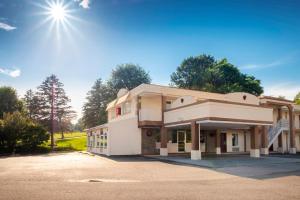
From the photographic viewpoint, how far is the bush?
32375 mm

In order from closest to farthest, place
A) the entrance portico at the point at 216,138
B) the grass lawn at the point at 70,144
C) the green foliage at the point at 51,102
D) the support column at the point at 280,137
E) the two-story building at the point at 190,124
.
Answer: the two-story building at the point at 190,124 → the entrance portico at the point at 216,138 → the support column at the point at 280,137 → the grass lawn at the point at 70,144 → the green foliage at the point at 51,102

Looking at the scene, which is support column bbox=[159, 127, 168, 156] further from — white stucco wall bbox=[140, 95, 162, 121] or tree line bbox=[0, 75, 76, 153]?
tree line bbox=[0, 75, 76, 153]

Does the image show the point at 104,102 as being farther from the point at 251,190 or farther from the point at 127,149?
the point at 251,190

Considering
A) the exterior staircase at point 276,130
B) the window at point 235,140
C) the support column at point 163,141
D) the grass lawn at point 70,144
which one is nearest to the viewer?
the support column at point 163,141

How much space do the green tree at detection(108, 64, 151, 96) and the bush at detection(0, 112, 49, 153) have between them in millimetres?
19819

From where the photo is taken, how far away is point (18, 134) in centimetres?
3306

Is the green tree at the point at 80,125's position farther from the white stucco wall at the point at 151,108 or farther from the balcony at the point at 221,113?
the balcony at the point at 221,113

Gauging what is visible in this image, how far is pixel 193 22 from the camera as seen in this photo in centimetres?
1680

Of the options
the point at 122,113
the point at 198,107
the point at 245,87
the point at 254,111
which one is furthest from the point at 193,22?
the point at 245,87

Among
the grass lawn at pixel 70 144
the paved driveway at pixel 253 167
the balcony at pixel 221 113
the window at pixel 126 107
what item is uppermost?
the window at pixel 126 107

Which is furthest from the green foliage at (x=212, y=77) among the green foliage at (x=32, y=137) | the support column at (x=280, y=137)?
the green foliage at (x=32, y=137)

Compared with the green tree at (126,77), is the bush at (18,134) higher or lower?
lower

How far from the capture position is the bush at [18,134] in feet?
106

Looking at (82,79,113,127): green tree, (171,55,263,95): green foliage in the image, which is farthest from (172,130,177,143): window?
(82,79,113,127): green tree
